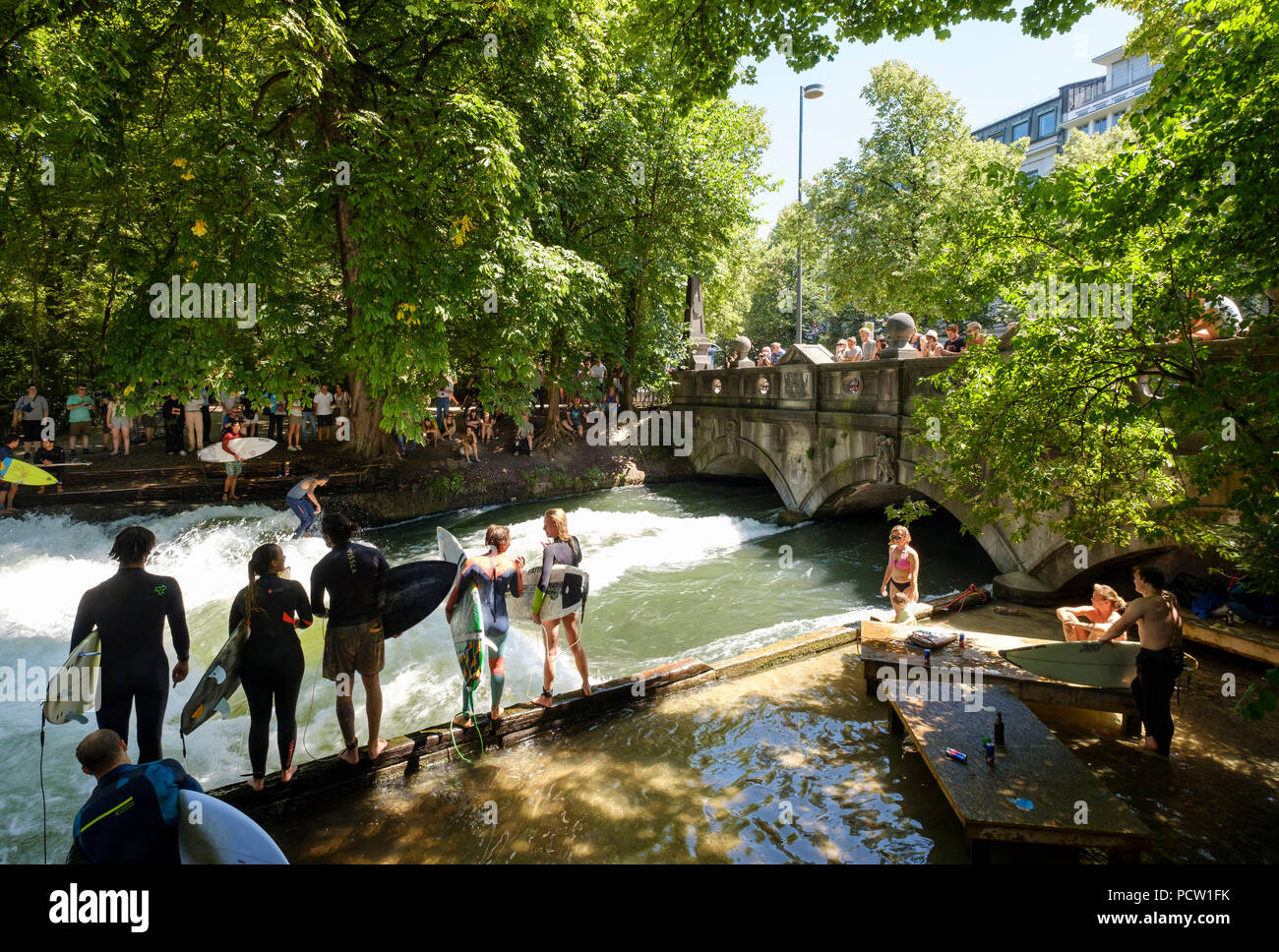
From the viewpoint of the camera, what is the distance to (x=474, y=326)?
1603 cm

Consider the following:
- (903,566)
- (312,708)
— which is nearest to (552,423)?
(903,566)

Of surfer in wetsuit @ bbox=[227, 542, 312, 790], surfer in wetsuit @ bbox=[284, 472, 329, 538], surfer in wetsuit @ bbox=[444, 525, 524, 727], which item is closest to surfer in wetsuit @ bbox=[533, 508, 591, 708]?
surfer in wetsuit @ bbox=[444, 525, 524, 727]

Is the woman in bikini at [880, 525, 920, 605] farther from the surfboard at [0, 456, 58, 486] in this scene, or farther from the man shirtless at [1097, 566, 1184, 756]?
the surfboard at [0, 456, 58, 486]

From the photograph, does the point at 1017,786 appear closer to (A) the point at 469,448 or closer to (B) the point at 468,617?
(B) the point at 468,617

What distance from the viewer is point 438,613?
→ 1031 centimetres

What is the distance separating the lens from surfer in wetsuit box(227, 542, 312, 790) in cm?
483

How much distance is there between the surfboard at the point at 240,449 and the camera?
628 inches

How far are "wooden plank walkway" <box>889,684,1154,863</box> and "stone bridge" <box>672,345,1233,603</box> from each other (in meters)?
3.22

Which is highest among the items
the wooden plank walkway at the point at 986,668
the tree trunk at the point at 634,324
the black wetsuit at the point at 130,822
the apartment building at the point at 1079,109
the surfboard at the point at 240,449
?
the apartment building at the point at 1079,109

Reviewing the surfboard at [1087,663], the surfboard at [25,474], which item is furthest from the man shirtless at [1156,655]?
the surfboard at [25,474]

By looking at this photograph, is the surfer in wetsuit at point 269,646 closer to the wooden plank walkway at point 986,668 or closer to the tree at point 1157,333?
the wooden plank walkway at point 986,668

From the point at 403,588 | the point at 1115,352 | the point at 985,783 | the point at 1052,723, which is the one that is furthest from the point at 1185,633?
the point at 403,588

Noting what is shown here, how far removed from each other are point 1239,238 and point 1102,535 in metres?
2.90
